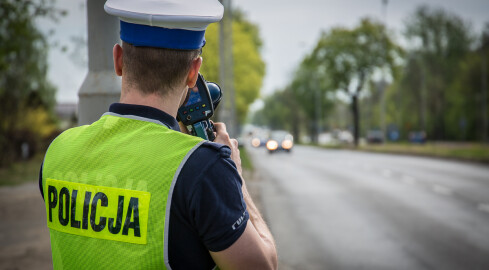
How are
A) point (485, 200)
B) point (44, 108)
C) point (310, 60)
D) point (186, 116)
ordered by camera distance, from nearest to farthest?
point (186, 116)
point (485, 200)
point (44, 108)
point (310, 60)

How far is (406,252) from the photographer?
6.41m

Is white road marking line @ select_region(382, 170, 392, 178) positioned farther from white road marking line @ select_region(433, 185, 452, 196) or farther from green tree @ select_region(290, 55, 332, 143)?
green tree @ select_region(290, 55, 332, 143)

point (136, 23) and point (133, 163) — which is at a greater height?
point (136, 23)

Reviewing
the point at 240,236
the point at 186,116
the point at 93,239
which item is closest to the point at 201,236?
the point at 240,236

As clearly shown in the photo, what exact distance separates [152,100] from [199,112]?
0.81ft

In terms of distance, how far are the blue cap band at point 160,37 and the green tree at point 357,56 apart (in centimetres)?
4948

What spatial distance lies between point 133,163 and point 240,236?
335mm

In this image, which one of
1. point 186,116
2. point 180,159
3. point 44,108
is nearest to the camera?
point 180,159

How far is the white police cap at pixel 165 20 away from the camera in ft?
3.90

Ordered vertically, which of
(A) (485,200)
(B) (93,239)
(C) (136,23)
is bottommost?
(A) (485,200)

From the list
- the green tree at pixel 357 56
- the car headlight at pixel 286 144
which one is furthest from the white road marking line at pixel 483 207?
the green tree at pixel 357 56

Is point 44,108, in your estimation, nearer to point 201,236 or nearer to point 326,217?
point 326,217

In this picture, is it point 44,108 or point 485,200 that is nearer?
point 485,200

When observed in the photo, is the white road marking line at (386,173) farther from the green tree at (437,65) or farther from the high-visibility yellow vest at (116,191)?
the green tree at (437,65)
